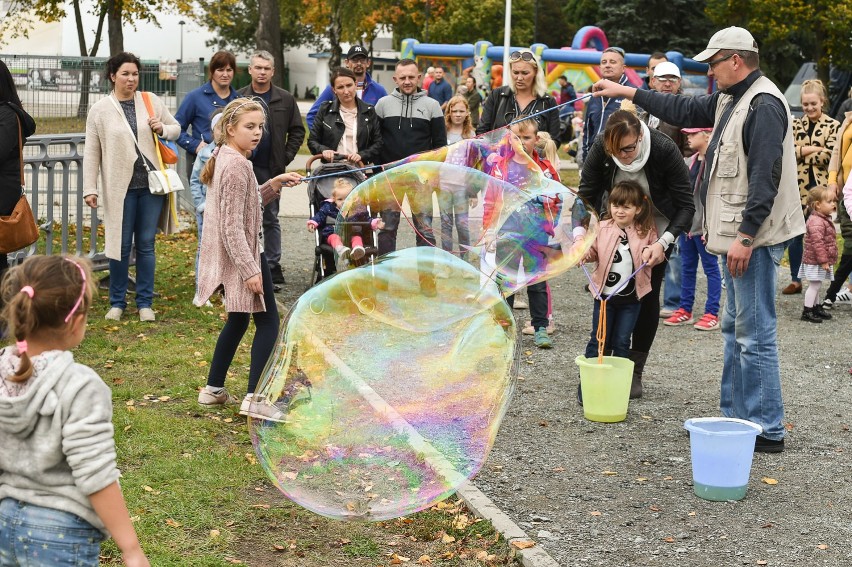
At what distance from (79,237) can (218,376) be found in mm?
3662

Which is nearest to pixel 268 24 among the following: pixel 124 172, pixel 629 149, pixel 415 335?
pixel 124 172

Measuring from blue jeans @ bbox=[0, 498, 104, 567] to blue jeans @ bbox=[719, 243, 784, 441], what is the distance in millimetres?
Answer: 3929

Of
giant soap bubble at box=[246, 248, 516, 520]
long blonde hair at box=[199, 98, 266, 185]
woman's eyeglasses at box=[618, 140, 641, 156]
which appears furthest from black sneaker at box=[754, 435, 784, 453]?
long blonde hair at box=[199, 98, 266, 185]

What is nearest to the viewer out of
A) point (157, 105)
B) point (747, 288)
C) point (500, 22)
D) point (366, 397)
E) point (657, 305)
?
point (366, 397)

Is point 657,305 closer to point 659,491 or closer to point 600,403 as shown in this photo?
point 600,403

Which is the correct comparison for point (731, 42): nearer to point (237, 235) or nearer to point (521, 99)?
point (237, 235)

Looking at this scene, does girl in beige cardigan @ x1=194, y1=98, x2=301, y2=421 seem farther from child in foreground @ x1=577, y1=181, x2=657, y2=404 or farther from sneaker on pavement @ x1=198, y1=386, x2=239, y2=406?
child in foreground @ x1=577, y1=181, x2=657, y2=404

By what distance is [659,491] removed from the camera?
535 centimetres

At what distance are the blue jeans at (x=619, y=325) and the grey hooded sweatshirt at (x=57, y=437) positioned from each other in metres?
4.47

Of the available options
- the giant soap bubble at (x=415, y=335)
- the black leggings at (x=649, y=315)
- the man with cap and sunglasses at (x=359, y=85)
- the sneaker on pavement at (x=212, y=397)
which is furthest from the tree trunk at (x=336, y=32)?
the giant soap bubble at (x=415, y=335)

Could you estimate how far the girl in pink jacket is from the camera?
6680mm

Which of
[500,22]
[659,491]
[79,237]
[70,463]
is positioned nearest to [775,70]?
[500,22]

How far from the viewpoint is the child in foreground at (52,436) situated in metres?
2.72

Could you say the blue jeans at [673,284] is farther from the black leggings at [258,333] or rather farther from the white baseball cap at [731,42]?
the black leggings at [258,333]
